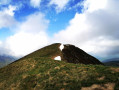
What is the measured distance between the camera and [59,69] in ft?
84.5

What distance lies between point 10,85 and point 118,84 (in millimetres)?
22490

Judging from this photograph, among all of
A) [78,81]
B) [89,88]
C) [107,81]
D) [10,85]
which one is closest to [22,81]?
[10,85]

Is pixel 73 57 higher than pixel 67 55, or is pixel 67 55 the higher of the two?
pixel 67 55

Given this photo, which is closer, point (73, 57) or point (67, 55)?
point (67, 55)

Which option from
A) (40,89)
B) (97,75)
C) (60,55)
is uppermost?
(60,55)

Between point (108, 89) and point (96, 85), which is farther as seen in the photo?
point (96, 85)

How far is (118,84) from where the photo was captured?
1532cm

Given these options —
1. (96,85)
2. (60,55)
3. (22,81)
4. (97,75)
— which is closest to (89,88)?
(96,85)

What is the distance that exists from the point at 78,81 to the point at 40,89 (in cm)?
678

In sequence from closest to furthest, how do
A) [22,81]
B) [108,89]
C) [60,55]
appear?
[108,89], [22,81], [60,55]

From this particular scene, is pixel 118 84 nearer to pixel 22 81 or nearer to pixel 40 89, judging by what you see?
pixel 40 89

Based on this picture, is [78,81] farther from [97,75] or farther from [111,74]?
[111,74]

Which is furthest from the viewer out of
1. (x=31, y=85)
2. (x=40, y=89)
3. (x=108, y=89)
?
(x=31, y=85)

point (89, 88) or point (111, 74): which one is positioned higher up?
point (111, 74)
